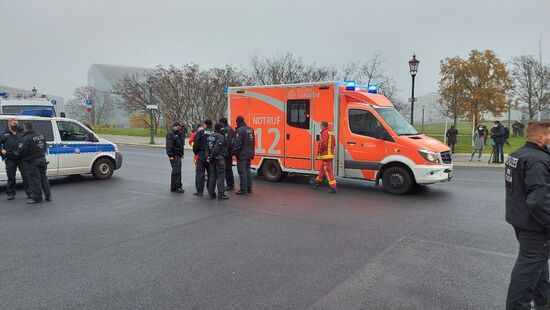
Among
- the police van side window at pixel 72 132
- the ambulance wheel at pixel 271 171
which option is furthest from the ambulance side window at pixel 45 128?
the ambulance wheel at pixel 271 171

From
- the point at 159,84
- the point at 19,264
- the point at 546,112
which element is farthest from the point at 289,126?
the point at 546,112

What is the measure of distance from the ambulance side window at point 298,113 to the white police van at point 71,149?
5522 millimetres

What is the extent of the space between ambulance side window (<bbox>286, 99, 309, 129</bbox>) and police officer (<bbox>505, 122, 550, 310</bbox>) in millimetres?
7232

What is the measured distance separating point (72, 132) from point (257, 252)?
8173 mm

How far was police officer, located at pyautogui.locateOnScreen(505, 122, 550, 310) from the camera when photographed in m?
3.06

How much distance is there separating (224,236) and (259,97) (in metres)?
6.16

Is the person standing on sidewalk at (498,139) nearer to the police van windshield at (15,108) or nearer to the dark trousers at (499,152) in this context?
the dark trousers at (499,152)

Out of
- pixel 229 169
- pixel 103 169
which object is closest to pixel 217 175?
pixel 229 169

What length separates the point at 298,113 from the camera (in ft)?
34.6

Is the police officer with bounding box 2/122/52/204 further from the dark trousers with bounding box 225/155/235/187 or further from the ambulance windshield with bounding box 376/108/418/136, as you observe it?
the ambulance windshield with bounding box 376/108/418/136

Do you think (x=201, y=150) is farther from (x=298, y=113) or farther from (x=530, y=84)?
(x=530, y=84)

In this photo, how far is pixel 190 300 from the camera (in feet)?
12.3

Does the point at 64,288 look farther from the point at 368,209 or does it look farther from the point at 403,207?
the point at 403,207

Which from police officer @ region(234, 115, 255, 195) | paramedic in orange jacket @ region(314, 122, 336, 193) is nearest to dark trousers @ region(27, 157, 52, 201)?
police officer @ region(234, 115, 255, 195)
